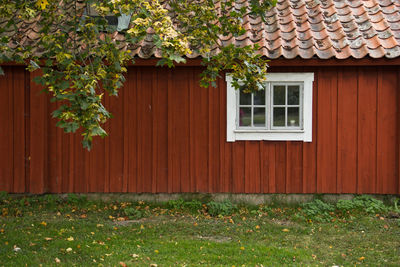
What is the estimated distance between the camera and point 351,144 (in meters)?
9.52

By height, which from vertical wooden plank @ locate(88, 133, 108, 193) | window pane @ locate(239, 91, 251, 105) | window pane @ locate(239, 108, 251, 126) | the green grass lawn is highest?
window pane @ locate(239, 91, 251, 105)

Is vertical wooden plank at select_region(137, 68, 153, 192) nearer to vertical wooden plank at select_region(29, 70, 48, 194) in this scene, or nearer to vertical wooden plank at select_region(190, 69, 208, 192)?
vertical wooden plank at select_region(190, 69, 208, 192)

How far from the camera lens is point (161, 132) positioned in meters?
9.73

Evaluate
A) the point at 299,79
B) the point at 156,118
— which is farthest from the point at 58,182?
the point at 299,79

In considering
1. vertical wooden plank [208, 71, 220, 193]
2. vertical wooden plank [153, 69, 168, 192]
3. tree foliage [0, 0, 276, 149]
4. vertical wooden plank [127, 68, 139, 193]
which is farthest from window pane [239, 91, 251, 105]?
vertical wooden plank [127, 68, 139, 193]

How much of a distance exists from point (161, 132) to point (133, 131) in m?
0.56

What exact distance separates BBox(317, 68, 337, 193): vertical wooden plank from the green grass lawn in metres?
0.68

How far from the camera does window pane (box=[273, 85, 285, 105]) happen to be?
9.56 m

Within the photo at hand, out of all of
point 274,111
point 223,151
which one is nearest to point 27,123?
point 223,151

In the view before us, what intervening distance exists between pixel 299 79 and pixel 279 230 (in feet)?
10.2

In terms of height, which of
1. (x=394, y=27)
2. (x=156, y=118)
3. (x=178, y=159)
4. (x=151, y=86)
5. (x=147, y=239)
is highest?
(x=394, y=27)

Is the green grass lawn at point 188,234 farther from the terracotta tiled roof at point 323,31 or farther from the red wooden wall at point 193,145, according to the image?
the terracotta tiled roof at point 323,31

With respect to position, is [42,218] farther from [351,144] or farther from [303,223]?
[351,144]

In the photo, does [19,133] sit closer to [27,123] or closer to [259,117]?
[27,123]
